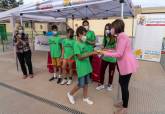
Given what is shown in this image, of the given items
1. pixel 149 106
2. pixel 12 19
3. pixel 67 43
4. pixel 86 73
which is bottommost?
pixel 149 106

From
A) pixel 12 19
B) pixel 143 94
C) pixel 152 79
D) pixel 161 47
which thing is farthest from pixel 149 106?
pixel 12 19

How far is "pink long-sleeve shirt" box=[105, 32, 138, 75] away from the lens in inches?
92.2

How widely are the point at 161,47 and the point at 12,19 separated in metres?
5.81

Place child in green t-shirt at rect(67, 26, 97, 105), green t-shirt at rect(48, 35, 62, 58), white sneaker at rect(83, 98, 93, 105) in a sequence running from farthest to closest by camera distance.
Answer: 1. green t-shirt at rect(48, 35, 62, 58)
2. white sneaker at rect(83, 98, 93, 105)
3. child in green t-shirt at rect(67, 26, 97, 105)

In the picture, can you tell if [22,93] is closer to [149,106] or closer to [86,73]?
[86,73]

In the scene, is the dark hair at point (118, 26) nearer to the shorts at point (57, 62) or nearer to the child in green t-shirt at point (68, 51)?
the child in green t-shirt at point (68, 51)

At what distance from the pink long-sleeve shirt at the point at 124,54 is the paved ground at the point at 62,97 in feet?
2.86

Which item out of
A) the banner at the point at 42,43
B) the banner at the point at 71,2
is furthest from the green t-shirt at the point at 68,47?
the banner at the point at 42,43

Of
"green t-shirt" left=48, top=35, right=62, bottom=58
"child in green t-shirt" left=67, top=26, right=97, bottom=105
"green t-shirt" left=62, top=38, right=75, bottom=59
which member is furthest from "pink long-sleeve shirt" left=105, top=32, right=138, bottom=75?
"green t-shirt" left=48, top=35, right=62, bottom=58

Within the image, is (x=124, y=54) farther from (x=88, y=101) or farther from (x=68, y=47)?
(x=68, y=47)

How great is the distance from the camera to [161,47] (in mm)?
6090

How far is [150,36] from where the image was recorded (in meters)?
6.26

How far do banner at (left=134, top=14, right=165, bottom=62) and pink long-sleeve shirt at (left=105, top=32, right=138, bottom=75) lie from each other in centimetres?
429

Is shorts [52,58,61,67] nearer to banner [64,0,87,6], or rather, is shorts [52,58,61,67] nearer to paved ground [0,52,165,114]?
paved ground [0,52,165,114]
